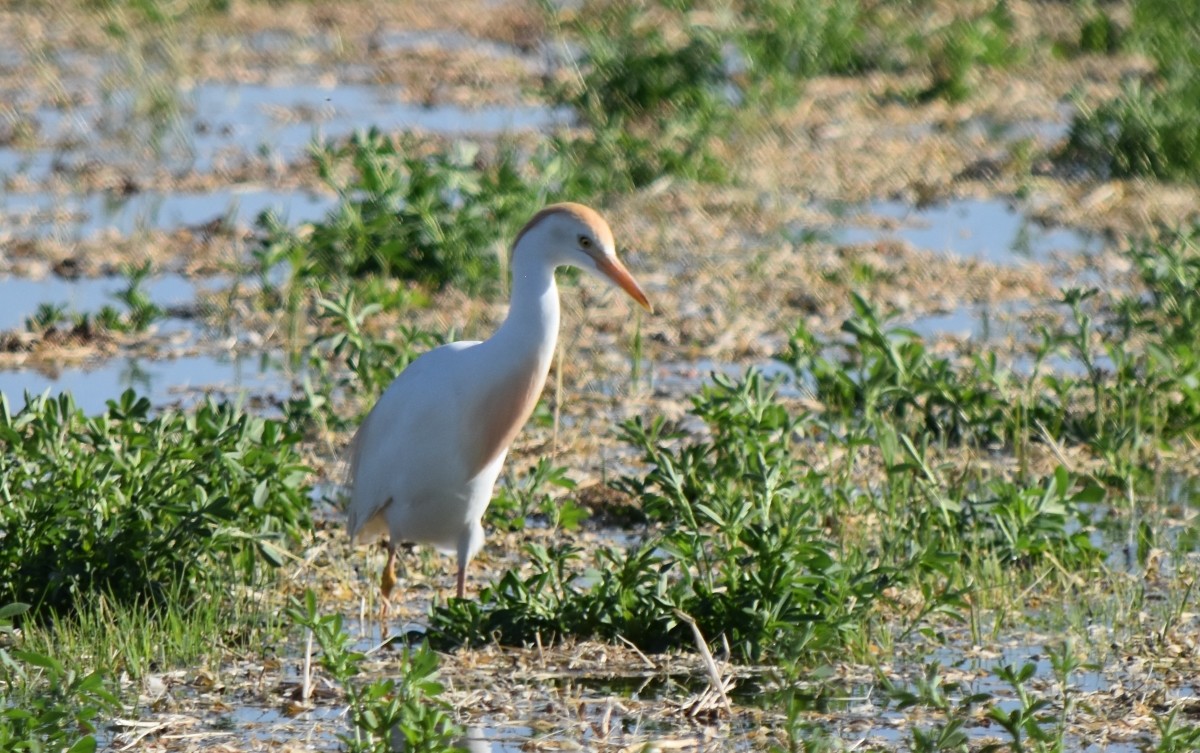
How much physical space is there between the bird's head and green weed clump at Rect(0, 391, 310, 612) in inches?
33.6

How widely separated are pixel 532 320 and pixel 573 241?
27cm

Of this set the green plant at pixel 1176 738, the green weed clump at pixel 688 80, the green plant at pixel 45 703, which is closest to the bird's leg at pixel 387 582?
the green plant at pixel 45 703

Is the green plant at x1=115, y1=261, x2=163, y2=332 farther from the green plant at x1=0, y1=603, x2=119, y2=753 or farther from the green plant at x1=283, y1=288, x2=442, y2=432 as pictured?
the green plant at x1=0, y1=603, x2=119, y2=753

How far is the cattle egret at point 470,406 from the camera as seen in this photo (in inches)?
202

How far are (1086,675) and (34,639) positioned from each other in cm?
259

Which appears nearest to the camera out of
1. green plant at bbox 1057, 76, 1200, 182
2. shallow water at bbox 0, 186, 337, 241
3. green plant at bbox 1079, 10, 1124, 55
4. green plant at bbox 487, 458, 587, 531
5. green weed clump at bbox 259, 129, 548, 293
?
green plant at bbox 487, 458, 587, 531

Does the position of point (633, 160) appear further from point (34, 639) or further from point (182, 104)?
point (34, 639)

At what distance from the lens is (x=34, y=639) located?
4848 mm

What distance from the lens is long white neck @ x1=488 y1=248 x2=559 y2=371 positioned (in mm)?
5102

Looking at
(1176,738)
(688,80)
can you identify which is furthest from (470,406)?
(688,80)

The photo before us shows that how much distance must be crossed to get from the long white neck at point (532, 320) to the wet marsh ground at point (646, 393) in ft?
1.33

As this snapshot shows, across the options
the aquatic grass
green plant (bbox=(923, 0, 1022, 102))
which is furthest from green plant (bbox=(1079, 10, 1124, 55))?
the aquatic grass

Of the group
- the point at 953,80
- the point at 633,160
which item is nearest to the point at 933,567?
the point at 633,160

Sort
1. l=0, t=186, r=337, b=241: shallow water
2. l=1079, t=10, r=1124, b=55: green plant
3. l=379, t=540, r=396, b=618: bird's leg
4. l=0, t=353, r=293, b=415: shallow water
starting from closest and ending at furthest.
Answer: l=379, t=540, r=396, b=618: bird's leg, l=0, t=353, r=293, b=415: shallow water, l=0, t=186, r=337, b=241: shallow water, l=1079, t=10, r=1124, b=55: green plant
